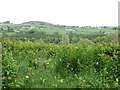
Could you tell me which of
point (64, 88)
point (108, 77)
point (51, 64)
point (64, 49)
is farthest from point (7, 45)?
point (108, 77)

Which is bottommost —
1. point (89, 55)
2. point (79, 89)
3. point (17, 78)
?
point (79, 89)

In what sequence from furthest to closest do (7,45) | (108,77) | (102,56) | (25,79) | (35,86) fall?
(7,45)
(102,56)
(108,77)
(25,79)
(35,86)

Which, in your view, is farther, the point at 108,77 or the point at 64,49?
the point at 64,49

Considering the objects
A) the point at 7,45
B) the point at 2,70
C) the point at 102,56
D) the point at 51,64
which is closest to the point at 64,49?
the point at 51,64

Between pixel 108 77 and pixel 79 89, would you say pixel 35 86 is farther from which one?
pixel 108 77

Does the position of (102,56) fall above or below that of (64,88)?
above

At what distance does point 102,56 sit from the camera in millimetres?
4770

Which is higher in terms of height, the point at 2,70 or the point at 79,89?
the point at 2,70

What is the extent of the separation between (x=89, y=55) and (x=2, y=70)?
111 inches

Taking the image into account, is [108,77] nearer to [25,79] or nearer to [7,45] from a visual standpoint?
[25,79]

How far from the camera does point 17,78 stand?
3.82 meters

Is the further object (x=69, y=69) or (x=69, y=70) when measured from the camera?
(x=69, y=69)

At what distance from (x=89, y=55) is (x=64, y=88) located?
5.81 ft

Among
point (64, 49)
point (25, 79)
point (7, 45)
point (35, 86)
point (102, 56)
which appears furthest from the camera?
point (7, 45)
